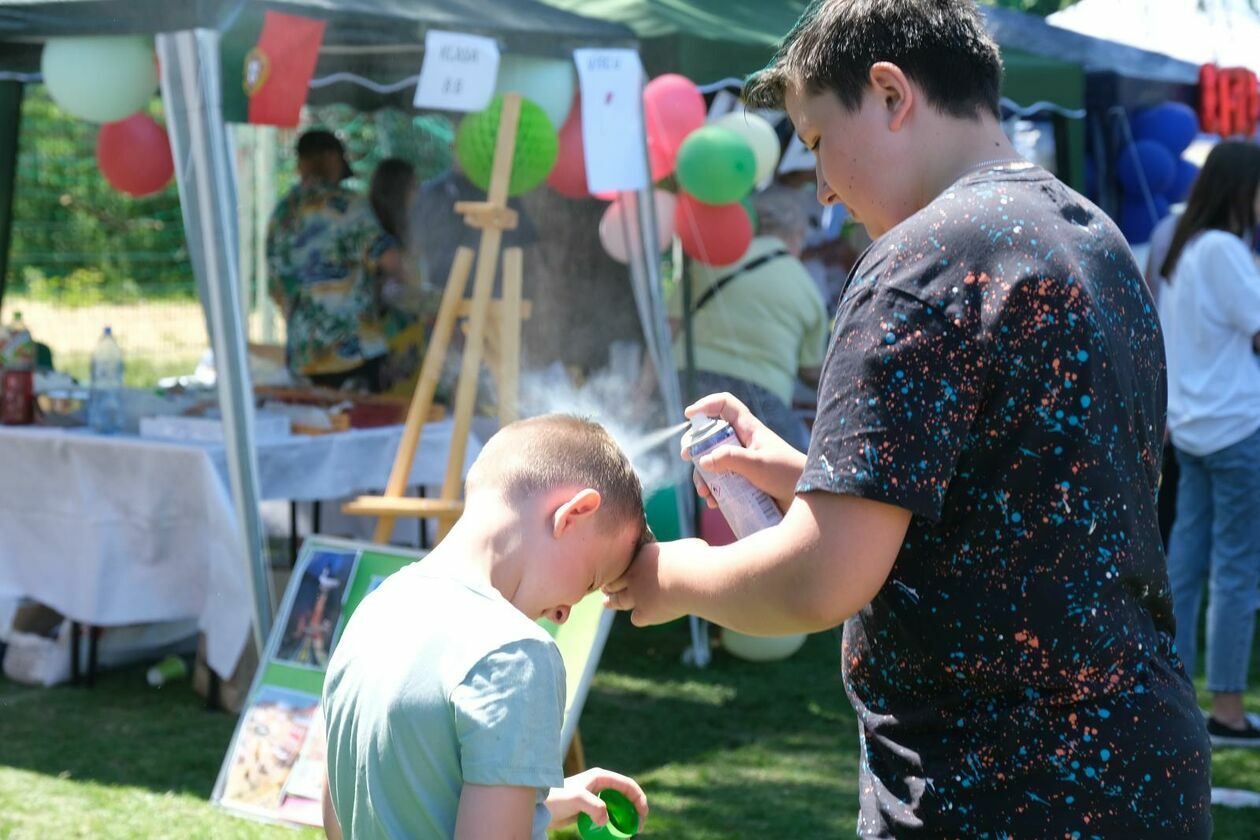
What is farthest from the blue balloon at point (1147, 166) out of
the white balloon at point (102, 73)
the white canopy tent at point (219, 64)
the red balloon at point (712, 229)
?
the white balloon at point (102, 73)

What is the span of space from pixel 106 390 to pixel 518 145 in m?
1.80

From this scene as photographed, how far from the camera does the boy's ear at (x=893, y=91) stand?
137 centimetres

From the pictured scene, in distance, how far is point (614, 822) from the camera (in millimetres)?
1654

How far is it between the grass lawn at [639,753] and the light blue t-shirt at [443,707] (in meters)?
2.62

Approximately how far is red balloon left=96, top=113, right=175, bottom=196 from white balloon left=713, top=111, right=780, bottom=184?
2233 mm

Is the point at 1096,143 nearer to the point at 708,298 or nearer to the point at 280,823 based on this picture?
the point at 708,298

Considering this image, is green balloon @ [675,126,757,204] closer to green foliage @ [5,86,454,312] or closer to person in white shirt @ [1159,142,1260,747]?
green foliage @ [5,86,454,312]

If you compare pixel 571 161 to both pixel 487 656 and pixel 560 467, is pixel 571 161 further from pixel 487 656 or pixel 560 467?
pixel 487 656

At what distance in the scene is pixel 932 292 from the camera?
1.29 metres

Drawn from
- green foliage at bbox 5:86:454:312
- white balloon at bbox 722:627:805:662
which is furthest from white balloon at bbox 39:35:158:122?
white balloon at bbox 722:627:805:662

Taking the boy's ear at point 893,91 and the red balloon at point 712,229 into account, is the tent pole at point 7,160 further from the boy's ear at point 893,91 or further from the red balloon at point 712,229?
the boy's ear at point 893,91

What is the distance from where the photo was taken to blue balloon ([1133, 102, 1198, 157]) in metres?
8.34

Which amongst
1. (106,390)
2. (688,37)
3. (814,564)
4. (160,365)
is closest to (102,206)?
(160,365)

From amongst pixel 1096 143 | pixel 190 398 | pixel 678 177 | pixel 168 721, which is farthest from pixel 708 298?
pixel 1096 143
